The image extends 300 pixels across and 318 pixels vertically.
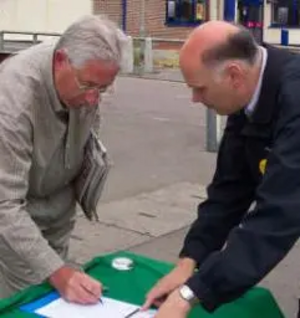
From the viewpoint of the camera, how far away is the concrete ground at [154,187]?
5.45m

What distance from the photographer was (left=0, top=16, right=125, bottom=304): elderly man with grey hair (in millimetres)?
2459

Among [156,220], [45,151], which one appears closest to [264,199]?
[45,151]

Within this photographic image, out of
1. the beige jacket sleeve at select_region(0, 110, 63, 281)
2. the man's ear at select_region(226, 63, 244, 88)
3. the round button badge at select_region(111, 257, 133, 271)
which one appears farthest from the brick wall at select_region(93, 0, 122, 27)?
the man's ear at select_region(226, 63, 244, 88)

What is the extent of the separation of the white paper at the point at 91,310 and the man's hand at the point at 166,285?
34 millimetres

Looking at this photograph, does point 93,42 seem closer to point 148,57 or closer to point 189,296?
point 189,296

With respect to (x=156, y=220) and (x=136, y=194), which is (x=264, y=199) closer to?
(x=156, y=220)

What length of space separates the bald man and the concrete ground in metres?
Answer: 2.45

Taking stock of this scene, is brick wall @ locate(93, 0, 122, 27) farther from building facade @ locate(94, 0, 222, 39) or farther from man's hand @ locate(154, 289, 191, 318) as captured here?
man's hand @ locate(154, 289, 191, 318)

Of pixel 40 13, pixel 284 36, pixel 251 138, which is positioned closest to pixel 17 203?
pixel 251 138

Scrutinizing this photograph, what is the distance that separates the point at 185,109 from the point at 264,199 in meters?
10.3

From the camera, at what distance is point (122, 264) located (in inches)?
107

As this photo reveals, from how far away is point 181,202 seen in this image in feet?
22.2

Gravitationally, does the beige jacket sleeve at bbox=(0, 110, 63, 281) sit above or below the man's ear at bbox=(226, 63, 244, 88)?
below

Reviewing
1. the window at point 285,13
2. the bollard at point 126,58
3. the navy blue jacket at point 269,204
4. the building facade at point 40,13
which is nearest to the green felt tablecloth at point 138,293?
the navy blue jacket at point 269,204
